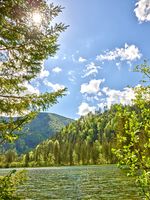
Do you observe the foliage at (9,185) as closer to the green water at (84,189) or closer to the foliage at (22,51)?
the foliage at (22,51)

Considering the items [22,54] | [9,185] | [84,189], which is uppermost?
[22,54]

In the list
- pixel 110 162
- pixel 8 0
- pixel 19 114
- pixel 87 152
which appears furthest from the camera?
pixel 87 152

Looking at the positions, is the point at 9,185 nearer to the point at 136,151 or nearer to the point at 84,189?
the point at 136,151

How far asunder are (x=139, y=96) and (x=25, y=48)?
499 centimetres

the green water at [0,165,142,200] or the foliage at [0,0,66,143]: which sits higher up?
the foliage at [0,0,66,143]

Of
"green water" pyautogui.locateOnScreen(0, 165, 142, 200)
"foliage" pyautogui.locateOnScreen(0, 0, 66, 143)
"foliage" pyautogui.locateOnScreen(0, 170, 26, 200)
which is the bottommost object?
"green water" pyautogui.locateOnScreen(0, 165, 142, 200)

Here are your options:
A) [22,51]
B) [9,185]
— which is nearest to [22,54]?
[22,51]

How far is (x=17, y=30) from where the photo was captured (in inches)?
497

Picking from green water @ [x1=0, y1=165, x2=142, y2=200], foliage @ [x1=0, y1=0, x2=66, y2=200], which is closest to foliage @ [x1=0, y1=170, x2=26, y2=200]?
foliage @ [x1=0, y1=0, x2=66, y2=200]

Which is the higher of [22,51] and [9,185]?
[22,51]

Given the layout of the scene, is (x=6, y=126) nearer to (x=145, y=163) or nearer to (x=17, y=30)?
(x=17, y=30)

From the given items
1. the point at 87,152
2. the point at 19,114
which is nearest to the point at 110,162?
the point at 87,152

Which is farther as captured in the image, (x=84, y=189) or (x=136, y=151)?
(x=84, y=189)

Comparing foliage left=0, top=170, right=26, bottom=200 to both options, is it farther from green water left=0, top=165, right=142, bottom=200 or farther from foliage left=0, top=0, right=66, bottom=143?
green water left=0, top=165, right=142, bottom=200
